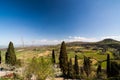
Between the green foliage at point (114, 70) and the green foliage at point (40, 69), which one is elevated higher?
the green foliage at point (40, 69)

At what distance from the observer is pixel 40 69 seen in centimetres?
3497

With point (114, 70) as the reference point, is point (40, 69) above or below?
above

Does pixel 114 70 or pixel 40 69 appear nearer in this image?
pixel 40 69

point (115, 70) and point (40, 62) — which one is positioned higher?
point (40, 62)

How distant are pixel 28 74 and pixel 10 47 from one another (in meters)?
37.7

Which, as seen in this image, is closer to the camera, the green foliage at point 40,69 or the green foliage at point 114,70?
the green foliage at point 40,69

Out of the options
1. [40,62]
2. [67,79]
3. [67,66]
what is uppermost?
[40,62]

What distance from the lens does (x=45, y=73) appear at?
35125 mm

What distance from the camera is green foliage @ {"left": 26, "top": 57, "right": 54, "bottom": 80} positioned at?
35.0 m

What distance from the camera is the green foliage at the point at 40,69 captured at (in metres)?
35.0

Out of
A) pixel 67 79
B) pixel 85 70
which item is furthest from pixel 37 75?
pixel 85 70

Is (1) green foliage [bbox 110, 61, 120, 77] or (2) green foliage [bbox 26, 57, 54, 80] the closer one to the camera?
(2) green foliage [bbox 26, 57, 54, 80]

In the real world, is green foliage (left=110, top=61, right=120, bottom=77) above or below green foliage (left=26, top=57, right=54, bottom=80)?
below

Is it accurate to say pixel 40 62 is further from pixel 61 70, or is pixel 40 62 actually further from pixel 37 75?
pixel 61 70
